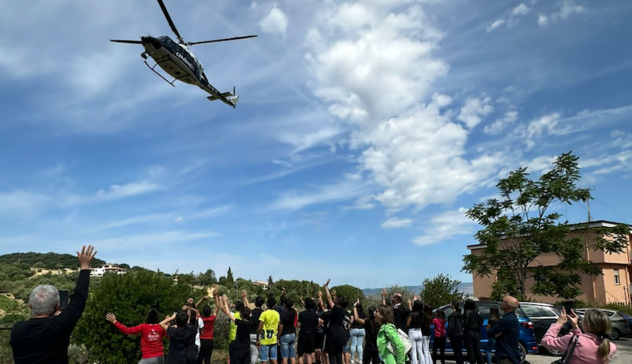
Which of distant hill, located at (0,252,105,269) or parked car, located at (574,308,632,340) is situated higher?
distant hill, located at (0,252,105,269)

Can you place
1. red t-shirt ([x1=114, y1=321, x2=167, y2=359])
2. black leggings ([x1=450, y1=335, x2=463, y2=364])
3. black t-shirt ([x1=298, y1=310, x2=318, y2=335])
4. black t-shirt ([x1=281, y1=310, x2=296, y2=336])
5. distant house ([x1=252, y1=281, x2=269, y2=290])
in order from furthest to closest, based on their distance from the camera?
distant house ([x1=252, y1=281, x2=269, y2=290]) < black leggings ([x1=450, y1=335, x2=463, y2=364]) < black t-shirt ([x1=298, y1=310, x2=318, y2=335]) < black t-shirt ([x1=281, y1=310, x2=296, y2=336]) < red t-shirt ([x1=114, y1=321, x2=167, y2=359])

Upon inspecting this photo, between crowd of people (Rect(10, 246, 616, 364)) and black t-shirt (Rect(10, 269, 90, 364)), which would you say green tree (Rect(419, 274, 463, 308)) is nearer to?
crowd of people (Rect(10, 246, 616, 364))

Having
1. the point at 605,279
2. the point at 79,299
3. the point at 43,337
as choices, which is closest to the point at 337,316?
the point at 79,299

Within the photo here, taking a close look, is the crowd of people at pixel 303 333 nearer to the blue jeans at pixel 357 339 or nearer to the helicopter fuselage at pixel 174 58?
the blue jeans at pixel 357 339

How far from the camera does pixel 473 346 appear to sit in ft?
30.8

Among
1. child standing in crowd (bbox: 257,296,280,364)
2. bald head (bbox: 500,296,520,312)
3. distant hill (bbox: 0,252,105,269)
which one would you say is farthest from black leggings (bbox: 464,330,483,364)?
distant hill (bbox: 0,252,105,269)

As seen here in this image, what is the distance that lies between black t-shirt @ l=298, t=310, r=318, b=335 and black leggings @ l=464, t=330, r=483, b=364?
317cm

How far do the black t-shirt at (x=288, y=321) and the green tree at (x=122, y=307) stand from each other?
523 centimetres

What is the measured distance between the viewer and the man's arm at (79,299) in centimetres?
336

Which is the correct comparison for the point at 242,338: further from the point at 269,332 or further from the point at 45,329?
the point at 45,329

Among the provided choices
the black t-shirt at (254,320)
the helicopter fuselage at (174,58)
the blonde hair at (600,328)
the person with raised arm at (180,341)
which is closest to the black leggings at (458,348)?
the black t-shirt at (254,320)

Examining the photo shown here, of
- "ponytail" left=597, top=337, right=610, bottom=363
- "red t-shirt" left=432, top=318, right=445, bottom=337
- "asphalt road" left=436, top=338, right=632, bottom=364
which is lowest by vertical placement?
"asphalt road" left=436, top=338, right=632, bottom=364

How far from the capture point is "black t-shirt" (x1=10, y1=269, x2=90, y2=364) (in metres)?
3.32

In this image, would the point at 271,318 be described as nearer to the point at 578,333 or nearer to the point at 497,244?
the point at 578,333
